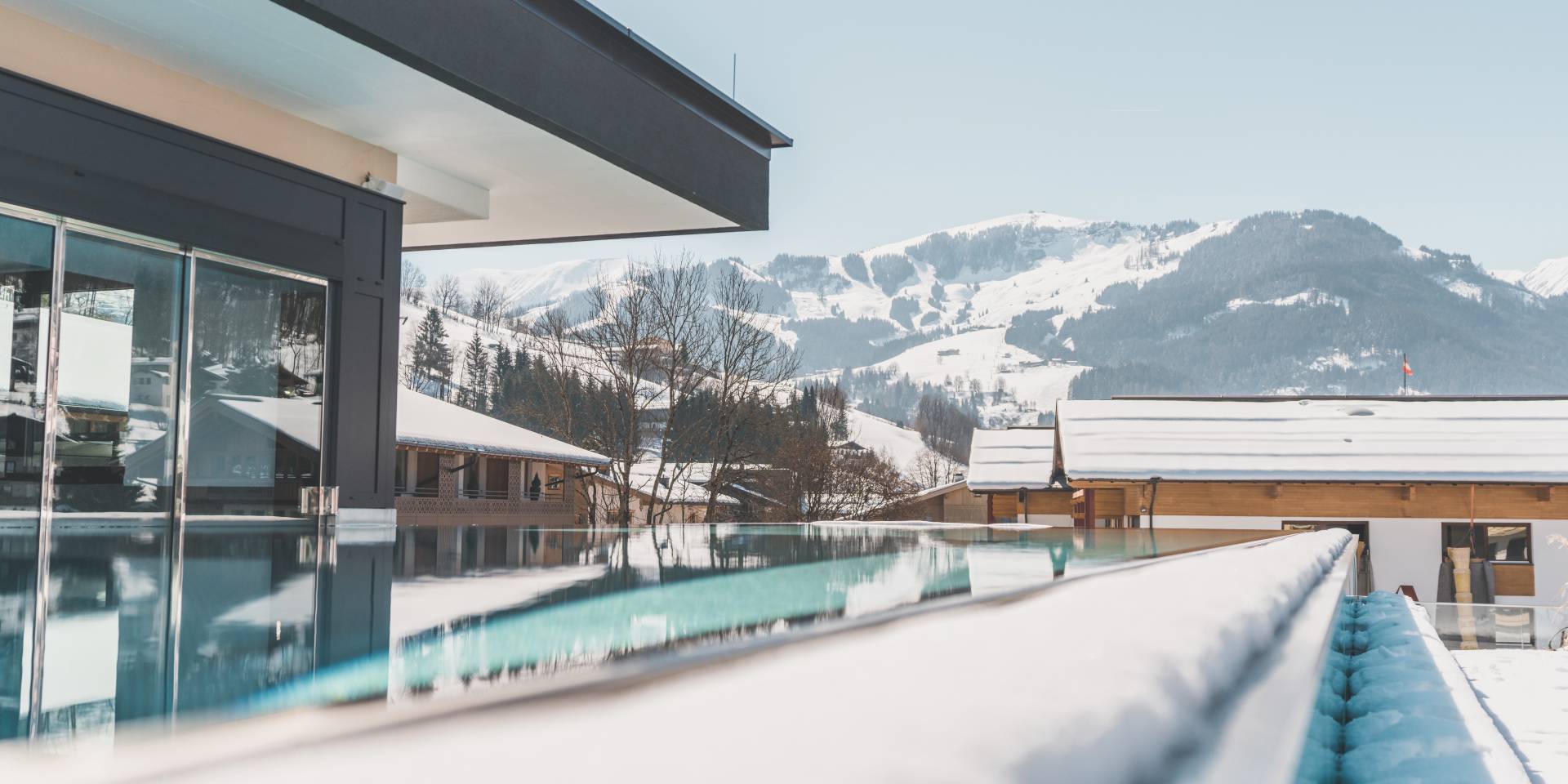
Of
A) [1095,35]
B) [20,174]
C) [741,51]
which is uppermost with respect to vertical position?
[1095,35]

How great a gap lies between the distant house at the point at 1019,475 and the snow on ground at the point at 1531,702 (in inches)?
769

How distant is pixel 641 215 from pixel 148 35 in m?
4.93

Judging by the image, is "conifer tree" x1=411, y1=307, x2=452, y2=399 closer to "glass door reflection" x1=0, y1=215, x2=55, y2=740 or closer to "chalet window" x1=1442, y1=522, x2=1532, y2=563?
"chalet window" x1=1442, y1=522, x2=1532, y2=563

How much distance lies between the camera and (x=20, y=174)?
5.87m

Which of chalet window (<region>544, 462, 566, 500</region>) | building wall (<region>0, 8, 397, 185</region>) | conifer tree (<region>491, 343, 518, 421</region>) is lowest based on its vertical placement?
chalet window (<region>544, 462, 566, 500</region>)

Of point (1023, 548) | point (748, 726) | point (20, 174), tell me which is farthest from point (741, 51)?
point (748, 726)

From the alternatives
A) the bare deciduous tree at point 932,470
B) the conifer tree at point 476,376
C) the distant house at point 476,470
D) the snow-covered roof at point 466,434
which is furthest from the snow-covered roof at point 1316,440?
the conifer tree at point 476,376

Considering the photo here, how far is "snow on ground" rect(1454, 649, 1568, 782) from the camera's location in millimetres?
1750

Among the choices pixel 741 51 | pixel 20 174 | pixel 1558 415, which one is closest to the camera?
pixel 20 174

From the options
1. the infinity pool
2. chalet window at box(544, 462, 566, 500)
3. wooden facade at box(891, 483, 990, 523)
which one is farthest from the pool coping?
wooden facade at box(891, 483, 990, 523)

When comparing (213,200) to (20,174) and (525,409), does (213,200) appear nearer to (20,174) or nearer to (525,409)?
(20,174)

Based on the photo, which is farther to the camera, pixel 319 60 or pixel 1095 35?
pixel 1095 35

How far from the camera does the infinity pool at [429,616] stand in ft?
3.59

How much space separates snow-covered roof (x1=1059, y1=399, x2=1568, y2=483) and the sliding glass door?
14715mm
